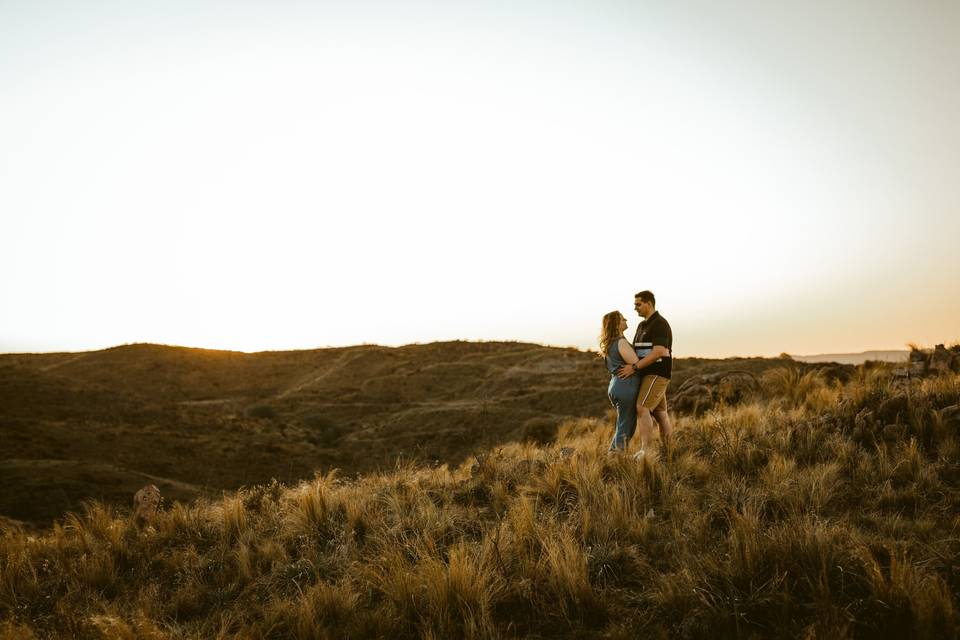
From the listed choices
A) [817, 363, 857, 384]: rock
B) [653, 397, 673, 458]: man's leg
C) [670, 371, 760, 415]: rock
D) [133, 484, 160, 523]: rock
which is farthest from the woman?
[817, 363, 857, 384]: rock

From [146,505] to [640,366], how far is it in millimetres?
7865

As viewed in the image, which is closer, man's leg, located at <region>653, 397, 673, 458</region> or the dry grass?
the dry grass

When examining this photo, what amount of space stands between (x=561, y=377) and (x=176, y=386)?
34.9 m

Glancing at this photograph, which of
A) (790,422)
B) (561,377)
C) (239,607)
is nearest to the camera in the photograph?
(239,607)

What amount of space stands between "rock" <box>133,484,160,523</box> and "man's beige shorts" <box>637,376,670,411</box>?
24.7 ft

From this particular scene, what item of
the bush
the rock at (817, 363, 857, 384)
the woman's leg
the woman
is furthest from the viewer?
the bush

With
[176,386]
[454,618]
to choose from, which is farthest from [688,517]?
[176,386]

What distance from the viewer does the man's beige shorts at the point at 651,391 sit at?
7871mm

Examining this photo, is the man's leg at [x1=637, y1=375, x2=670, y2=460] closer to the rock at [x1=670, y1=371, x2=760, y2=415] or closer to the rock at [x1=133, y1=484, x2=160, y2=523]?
the rock at [x1=670, y1=371, x2=760, y2=415]

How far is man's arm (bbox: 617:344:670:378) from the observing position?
7680 millimetres

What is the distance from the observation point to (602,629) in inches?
139

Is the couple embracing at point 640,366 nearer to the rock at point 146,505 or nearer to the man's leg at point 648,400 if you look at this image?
the man's leg at point 648,400

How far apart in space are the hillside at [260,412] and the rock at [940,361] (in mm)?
10662

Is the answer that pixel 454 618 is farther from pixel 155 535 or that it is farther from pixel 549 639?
pixel 155 535
